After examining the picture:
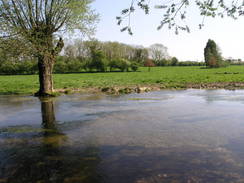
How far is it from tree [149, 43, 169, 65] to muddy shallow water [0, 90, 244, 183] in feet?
366

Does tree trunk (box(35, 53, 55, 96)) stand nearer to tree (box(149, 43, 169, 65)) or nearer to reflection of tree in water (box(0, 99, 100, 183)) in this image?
reflection of tree in water (box(0, 99, 100, 183))

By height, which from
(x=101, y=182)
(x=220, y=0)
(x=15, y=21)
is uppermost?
(x=15, y=21)

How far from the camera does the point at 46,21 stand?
733 inches

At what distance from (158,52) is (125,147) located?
393ft

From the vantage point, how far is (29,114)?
40.8 ft

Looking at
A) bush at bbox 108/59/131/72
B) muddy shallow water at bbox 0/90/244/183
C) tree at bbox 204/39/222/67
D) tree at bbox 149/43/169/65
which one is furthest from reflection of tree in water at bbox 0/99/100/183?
tree at bbox 149/43/169/65

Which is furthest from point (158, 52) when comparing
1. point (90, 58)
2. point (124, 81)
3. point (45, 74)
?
point (45, 74)

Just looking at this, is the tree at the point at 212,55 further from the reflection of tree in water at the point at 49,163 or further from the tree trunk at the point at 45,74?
the reflection of tree in water at the point at 49,163

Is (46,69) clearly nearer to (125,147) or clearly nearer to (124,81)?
(124,81)

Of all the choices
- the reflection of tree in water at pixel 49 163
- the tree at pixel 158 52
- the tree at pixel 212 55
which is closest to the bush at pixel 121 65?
the tree at pixel 212 55

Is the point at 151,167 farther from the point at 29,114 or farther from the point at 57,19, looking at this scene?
the point at 57,19

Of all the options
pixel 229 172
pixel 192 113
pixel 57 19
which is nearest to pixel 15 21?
pixel 57 19

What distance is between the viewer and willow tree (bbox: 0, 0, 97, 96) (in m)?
16.2

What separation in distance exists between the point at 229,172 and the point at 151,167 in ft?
5.96
